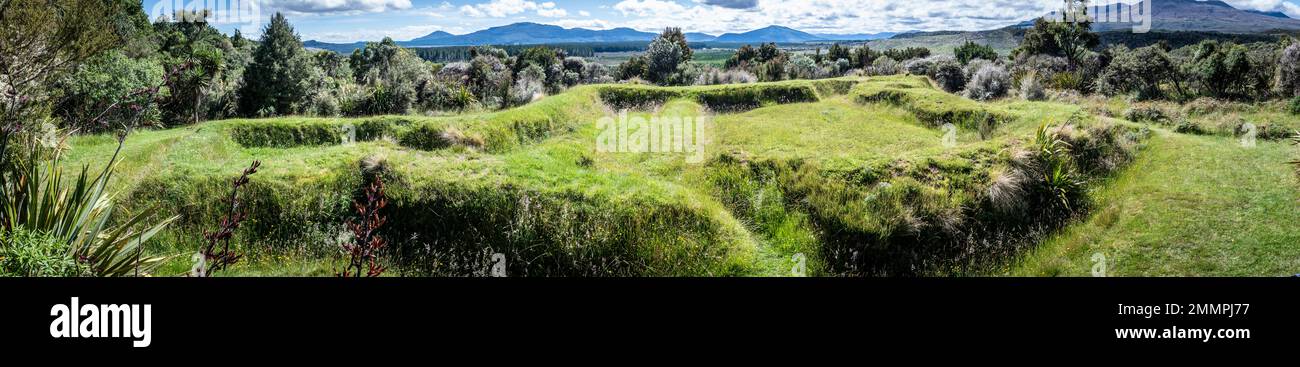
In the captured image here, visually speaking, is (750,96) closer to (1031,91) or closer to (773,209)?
(1031,91)

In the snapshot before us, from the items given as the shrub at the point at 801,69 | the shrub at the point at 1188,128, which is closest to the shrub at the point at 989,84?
the shrub at the point at 801,69

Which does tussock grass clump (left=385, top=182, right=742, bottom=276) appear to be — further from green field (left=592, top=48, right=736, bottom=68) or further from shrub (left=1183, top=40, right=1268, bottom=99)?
green field (left=592, top=48, right=736, bottom=68)

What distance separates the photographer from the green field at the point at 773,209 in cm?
750

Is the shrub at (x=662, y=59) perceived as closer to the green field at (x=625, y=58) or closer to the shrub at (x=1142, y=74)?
the green field at (x=625, y=58)

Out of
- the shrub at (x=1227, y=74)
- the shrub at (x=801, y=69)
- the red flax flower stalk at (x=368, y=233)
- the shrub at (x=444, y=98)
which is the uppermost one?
the shrub at (x=801, y=69)

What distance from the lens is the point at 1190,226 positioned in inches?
296

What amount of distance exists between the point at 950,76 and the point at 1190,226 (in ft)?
94.8

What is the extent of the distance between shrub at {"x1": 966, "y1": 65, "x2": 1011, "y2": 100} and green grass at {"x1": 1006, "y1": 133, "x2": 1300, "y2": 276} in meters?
16.6

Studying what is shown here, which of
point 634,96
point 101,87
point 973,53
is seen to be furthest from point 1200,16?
point 101,87

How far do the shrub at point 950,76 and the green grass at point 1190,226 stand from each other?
2339 cm

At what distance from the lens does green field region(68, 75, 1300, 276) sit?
7.50 meters
